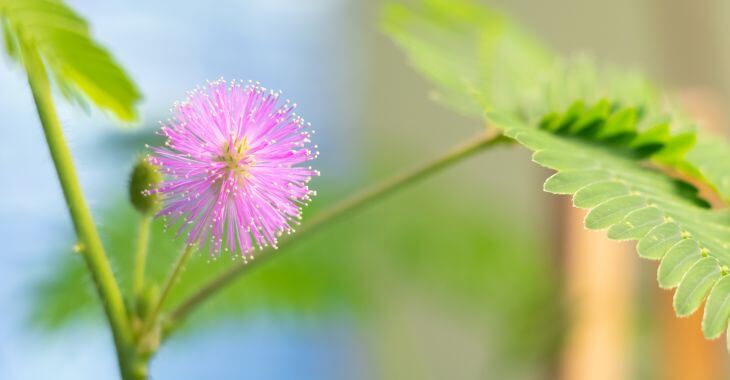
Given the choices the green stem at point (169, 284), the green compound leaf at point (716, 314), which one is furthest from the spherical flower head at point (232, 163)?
the green compound leaf at point (716, 314)

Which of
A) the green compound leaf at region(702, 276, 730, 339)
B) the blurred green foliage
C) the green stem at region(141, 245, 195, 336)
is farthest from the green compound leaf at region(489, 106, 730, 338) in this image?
the blurred green foliage

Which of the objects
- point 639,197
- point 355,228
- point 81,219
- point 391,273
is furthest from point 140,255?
point 391,273

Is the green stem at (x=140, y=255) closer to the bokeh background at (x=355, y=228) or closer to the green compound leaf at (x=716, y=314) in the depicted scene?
the bokeh background at (x=355, y=228)

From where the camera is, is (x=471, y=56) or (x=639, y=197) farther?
(x=471, y=56)

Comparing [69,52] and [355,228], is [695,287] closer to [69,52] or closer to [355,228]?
[69,52]

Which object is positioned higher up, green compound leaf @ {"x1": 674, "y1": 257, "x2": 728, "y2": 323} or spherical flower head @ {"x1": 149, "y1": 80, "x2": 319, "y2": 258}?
spherical flower head @ {"x1": 149, "y1": 80, "x2": 319, "y2": 258}

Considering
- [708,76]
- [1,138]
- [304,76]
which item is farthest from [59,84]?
[304,76]

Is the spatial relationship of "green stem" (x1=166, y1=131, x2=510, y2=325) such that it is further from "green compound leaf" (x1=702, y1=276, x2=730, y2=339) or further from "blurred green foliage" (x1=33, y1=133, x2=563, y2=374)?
"blurred green foliage" (x1=33, y1=133, x2=563, y2=374)
